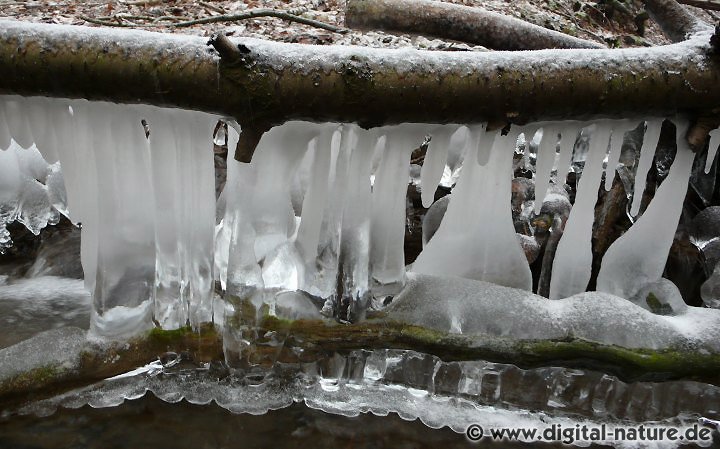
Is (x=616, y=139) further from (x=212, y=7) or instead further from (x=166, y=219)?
(x=212, y=7)

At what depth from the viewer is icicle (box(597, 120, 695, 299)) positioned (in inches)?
100.0

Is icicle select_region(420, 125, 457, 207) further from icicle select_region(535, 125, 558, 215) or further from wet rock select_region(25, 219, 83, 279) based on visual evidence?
wet rock select_region(25, 219, 83, 279)

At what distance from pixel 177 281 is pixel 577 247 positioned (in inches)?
68.2

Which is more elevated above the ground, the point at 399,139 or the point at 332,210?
the point at 399,139

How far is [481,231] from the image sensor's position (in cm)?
258

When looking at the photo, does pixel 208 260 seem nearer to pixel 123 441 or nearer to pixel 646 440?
pixel 123 441

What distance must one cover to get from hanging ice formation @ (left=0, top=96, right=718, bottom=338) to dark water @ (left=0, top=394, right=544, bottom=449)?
0.35 m

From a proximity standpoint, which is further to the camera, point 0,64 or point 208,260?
point 208,260

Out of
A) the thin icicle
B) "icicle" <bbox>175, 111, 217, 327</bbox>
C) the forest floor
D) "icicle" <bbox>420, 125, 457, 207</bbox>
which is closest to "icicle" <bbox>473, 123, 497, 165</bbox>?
the thin icicle

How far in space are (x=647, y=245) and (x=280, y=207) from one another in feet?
5.39

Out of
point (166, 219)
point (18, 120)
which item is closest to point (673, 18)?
point (166, 219)

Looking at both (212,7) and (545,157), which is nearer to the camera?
(545,157)

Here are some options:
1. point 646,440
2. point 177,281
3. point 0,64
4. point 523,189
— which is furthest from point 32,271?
point 646,440

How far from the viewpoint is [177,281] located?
245 cm
